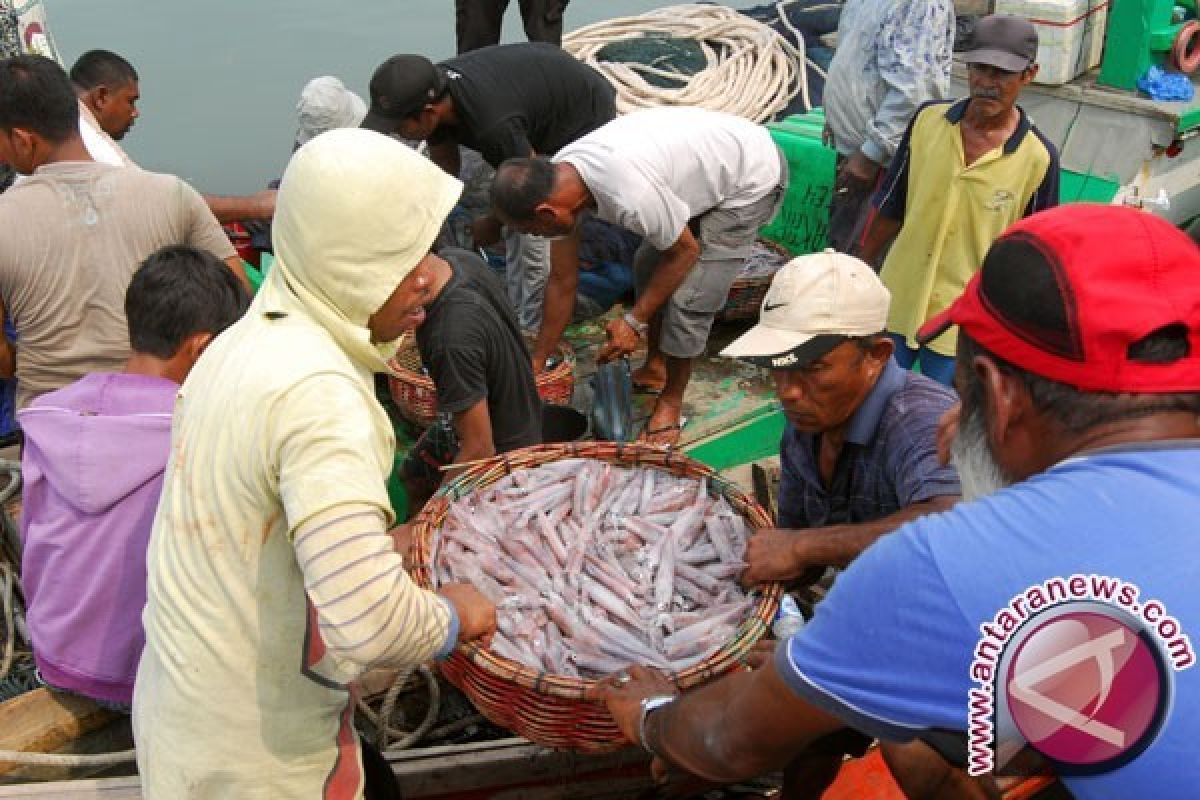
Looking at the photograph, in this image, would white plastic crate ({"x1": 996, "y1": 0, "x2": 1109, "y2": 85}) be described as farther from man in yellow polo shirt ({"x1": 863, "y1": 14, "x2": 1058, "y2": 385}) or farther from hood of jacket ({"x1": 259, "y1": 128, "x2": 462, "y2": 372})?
hood of jacket ({"x1": 259, "y1": 128, "x2": 462, "y2": 372})

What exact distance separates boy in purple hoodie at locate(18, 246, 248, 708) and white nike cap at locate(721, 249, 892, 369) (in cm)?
144

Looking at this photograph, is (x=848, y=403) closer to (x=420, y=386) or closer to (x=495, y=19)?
(x=420, y=386)

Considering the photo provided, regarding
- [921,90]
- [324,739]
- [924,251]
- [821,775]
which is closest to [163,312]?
[324,739]

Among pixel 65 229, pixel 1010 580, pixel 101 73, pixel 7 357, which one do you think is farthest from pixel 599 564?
pixel 101 73

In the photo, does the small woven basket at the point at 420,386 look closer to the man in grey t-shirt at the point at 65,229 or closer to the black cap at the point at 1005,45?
the man in grey t-shirt at the point at 65,229

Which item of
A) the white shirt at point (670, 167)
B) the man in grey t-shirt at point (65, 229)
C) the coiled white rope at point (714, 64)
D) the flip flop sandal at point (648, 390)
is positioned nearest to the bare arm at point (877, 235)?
the white shirt at point (670, 167)

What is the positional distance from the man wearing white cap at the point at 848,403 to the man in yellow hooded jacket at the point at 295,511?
39.9 inches

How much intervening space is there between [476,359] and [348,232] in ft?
4.64

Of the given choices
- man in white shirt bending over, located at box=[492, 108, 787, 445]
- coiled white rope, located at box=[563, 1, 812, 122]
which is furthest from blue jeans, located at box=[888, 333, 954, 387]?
coiled white rope, located at box=[563, 1, 812, 122]

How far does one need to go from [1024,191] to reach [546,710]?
10.3 feet

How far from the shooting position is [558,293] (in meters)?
4.81

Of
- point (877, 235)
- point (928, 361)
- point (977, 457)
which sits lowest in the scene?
point (928, 361)

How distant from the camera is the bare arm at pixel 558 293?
479cm

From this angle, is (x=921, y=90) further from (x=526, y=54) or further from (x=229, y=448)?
(x=229, y=448)
